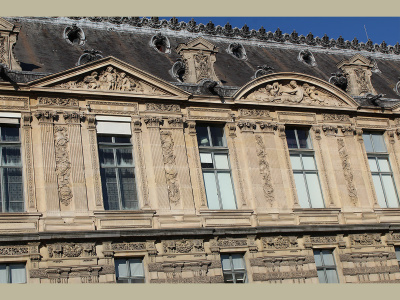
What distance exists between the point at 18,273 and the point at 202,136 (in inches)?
281

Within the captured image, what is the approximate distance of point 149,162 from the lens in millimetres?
20562

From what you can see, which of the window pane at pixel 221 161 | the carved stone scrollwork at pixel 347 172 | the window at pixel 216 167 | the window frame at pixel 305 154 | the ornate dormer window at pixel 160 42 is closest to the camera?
the window at pixel 216 167

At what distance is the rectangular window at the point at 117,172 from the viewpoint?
19.9m

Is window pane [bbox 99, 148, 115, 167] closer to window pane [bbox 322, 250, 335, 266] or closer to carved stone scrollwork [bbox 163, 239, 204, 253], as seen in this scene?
carved stone scrollwork [bbox 163, 239, 204, 253]

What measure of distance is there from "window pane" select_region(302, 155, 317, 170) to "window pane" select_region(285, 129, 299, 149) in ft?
1.57

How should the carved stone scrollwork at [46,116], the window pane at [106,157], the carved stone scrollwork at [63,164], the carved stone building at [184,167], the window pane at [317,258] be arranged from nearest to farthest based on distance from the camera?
the carved stone building at [184,167] → the carved stone scrollwork at [63,164] → the carved stone scrollwork at [46,116] → the window pane at [106,157] → the window pane at [317,258]

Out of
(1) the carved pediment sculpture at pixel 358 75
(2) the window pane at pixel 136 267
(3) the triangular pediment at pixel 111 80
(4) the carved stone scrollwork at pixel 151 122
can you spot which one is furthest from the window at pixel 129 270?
(1) the carved pediment sculpture at pixel 358 75

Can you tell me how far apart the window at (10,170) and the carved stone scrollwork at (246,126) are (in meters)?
6.81

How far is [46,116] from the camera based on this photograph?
19922 millimetres

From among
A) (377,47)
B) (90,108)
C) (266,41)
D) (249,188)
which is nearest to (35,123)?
(90,108)

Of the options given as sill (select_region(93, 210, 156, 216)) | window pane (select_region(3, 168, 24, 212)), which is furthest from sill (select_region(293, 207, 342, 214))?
window pane (select_region(3, 168, 24, 212))

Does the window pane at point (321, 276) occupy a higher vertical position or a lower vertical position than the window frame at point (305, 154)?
lower

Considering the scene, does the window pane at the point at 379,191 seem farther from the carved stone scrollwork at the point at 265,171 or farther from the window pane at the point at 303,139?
the carved stone scrollwork at the point at 265,171

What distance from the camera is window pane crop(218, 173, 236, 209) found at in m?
21.2
